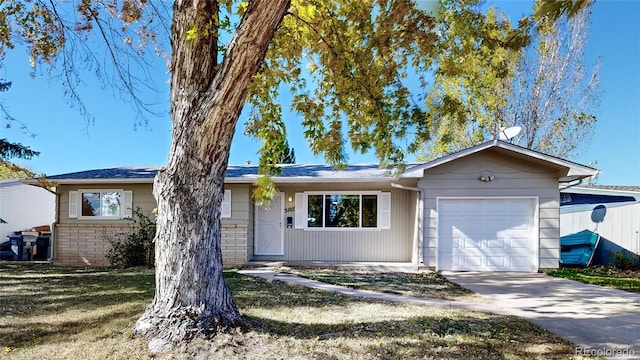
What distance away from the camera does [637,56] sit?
516 inches

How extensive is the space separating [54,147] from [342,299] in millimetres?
11399

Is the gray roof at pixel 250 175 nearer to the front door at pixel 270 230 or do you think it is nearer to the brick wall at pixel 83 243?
the front door at pixel 270 230

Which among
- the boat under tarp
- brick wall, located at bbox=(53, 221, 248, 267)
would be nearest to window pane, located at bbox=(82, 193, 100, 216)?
brick wall, located at bbox=(53, 221, 248, 267)

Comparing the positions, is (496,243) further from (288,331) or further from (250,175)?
(288,331)

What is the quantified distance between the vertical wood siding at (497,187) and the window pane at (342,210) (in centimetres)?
223

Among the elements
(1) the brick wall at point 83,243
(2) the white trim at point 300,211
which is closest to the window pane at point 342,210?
(2) the white trim at point 300,211

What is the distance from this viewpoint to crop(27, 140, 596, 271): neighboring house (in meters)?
9.23

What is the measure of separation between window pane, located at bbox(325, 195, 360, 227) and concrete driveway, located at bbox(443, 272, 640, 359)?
3.28 m

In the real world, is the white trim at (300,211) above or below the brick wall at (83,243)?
above

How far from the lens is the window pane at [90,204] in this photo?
11.1 meters

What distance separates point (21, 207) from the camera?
17.1m

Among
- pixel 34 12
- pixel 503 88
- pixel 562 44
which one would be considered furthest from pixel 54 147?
pixel 562 44

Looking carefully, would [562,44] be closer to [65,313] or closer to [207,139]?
[207,139]
